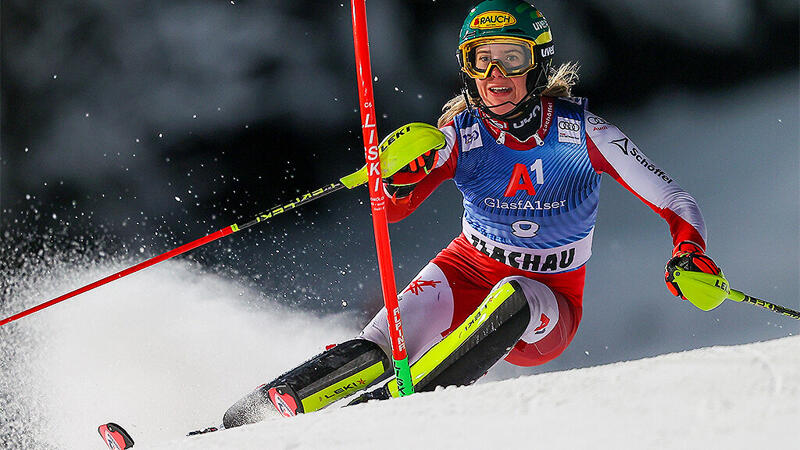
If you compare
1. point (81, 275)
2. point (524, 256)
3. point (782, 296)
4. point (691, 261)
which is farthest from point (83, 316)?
point (782, 296)

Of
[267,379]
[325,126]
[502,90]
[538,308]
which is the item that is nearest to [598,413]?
[538,308]

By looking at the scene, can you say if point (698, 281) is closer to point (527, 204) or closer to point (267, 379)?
point (527, 204)

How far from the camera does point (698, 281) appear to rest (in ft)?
6.79

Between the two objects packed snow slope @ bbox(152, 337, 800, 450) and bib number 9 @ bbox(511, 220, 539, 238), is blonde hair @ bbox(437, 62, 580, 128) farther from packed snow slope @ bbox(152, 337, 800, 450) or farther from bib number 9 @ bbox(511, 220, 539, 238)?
packed snow slope @ bbox(152, 337, 800, 450)

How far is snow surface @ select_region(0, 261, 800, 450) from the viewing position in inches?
44.2

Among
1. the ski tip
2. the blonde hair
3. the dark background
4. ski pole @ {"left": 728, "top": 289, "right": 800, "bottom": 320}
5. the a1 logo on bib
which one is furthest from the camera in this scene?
the dark background

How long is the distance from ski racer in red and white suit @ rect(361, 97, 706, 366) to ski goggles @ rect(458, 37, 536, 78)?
7.1 inches

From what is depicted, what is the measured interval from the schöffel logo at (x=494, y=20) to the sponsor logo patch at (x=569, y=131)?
381 millimetres

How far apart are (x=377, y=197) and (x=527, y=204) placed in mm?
716

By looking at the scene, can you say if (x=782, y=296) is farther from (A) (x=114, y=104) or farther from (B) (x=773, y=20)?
(A) (x=114, y=104)

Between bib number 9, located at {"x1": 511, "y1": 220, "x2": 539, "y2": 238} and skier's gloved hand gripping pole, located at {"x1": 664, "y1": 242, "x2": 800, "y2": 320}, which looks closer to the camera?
skier's gloved hand gripping pole, located at {"x1": 664, "y1": 242, "x2": 800, "y2": 320}

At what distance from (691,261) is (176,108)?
3.77m

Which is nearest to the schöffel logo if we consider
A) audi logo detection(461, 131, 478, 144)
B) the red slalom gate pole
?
audi logo detection(461, 131, 478, 144)

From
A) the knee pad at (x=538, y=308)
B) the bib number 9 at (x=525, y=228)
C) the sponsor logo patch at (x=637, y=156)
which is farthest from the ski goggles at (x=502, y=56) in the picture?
the knee pad at (x=538, y=308)
